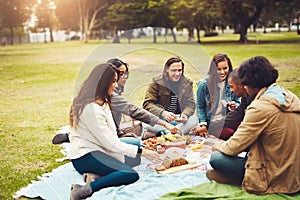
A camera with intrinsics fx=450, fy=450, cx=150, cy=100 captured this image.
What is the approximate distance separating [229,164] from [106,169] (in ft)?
2.33

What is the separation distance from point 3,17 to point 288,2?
9505 mm

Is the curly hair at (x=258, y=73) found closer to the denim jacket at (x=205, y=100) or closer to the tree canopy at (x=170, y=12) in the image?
the denim jacket at (x=205, y=100)

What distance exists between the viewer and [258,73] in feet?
7.85

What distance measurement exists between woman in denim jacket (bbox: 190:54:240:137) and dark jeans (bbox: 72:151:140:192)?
1.18 meters

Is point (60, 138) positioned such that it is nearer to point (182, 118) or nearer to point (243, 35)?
point (182, 118)

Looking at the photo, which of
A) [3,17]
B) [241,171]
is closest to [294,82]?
[241,171]

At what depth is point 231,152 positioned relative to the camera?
247cm

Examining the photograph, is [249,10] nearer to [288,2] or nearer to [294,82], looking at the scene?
[288,2]

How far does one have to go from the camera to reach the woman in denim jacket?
3621 millimetres

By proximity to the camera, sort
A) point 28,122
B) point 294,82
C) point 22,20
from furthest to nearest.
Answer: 1. point 22,20
2. point 294,82
3. point 28,122

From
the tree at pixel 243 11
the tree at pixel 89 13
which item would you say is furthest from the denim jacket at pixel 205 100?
the tree at pixel 243 11

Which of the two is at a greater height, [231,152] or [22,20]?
[22,20]

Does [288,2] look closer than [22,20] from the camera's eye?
No

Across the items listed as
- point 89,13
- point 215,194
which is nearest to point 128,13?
point 89,13
